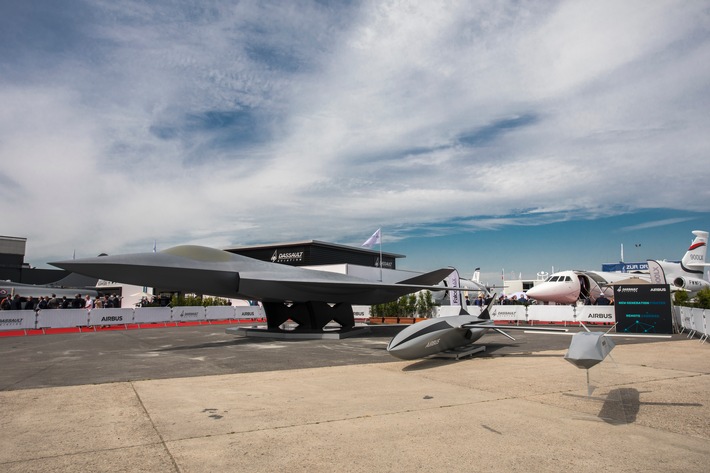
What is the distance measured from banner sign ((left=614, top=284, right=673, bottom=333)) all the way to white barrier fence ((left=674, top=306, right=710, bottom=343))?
81cm

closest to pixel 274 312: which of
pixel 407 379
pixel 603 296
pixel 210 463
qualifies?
pixel 407 379

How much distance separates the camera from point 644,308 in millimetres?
18344

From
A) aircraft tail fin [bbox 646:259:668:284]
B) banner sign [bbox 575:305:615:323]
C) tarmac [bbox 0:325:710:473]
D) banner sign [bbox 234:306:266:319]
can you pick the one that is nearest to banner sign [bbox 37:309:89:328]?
banner sign [bbox 234:306:266:319]

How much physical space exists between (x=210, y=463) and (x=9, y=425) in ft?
10.8

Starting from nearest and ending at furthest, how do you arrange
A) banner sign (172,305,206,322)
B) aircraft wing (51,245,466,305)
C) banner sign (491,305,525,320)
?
aircraft wing (51,245,466,305)
banner sign (491,305,525,320)
banner sign (172,305,206,322)

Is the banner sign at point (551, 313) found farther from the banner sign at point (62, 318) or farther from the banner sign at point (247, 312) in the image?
the banner sign at point (62, 318)

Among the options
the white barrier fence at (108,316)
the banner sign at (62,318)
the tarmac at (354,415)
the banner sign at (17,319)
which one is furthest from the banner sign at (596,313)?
the banner sign at (17,319)

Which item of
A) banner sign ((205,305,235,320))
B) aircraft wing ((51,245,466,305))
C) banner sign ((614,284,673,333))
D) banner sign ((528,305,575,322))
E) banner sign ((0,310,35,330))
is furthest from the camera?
banner sign ((205,305,235,320))

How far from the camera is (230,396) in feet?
24.6

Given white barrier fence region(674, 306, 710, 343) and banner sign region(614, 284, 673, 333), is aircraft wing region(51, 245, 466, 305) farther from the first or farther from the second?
white barrier fence region(674, 306, 710, 343)

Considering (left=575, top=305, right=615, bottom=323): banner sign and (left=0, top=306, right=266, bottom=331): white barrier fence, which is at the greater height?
(left=575, top=305, right=615, bottom=323): banner sign

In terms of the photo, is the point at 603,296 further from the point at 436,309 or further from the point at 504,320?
the point at 436,309

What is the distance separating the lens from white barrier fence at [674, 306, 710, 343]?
15750 mm

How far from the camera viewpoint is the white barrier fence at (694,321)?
1575cm
